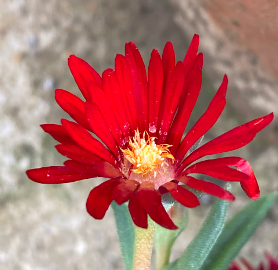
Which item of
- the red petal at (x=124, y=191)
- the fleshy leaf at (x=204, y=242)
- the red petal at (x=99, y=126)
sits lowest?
the fleshy leaf at (x=204, y=242)

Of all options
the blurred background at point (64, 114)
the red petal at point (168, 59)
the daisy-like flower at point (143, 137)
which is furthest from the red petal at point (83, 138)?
the blurred background at point (64, 114)

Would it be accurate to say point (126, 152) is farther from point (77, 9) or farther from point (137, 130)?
point (77, 9)

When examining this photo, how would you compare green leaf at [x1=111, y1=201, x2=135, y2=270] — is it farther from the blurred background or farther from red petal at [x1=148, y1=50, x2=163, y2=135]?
the blurred background

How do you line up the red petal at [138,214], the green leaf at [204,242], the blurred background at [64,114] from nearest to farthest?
1. the red petal at [138,214]
2. the green leaf at [204,242]
3. the blurred background at [64,114]

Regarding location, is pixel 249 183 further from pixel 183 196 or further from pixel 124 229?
pixel 124 229

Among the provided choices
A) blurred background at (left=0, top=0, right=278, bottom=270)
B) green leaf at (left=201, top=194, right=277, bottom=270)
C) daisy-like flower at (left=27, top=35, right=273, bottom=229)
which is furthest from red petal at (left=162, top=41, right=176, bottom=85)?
blurred background at (left=0, top=0, right=278, bottom=270)

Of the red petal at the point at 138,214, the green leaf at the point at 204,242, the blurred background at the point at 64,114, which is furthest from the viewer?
the blurred background at the point at 64,114

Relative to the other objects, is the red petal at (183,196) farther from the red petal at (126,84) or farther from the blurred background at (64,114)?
the blurred background at (64,114)

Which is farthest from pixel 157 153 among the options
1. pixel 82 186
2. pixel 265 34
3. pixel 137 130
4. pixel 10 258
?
pixel 10 258
